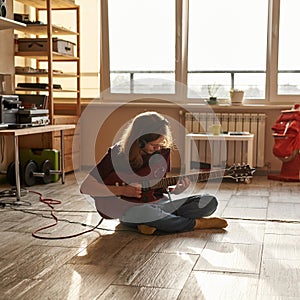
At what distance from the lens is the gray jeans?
10.4 ft

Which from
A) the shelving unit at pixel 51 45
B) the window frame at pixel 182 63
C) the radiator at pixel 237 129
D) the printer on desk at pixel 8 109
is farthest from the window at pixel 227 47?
the printer on desk at pixel 8 109

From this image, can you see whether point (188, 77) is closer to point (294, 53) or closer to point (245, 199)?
point (294, 53)

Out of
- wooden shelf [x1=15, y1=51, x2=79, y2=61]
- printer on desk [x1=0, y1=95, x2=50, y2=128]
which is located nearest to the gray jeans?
printer on desk [x1=0, y1=95, x2=50, y2=128]

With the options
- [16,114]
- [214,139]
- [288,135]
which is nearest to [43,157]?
[16,114]

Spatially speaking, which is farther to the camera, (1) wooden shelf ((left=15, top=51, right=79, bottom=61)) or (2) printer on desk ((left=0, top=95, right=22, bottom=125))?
(1) wooden shelf ((left=15, top=51, right=79, bottom=61))

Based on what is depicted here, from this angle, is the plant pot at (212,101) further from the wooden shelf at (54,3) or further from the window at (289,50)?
the wooden shelf at (54,3)

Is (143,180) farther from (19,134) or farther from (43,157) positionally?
(43,157)

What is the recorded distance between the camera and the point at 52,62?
18.3 feet

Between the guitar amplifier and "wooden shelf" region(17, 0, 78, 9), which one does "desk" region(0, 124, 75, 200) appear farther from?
"wooden shelf" region(17, 0, 78, 9)

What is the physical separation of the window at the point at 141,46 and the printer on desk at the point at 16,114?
1.57 m

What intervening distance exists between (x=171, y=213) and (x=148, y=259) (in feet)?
2.19

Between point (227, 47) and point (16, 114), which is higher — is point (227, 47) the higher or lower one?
the higher one

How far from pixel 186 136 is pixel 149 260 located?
9.64 ft

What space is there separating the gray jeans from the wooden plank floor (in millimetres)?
73
